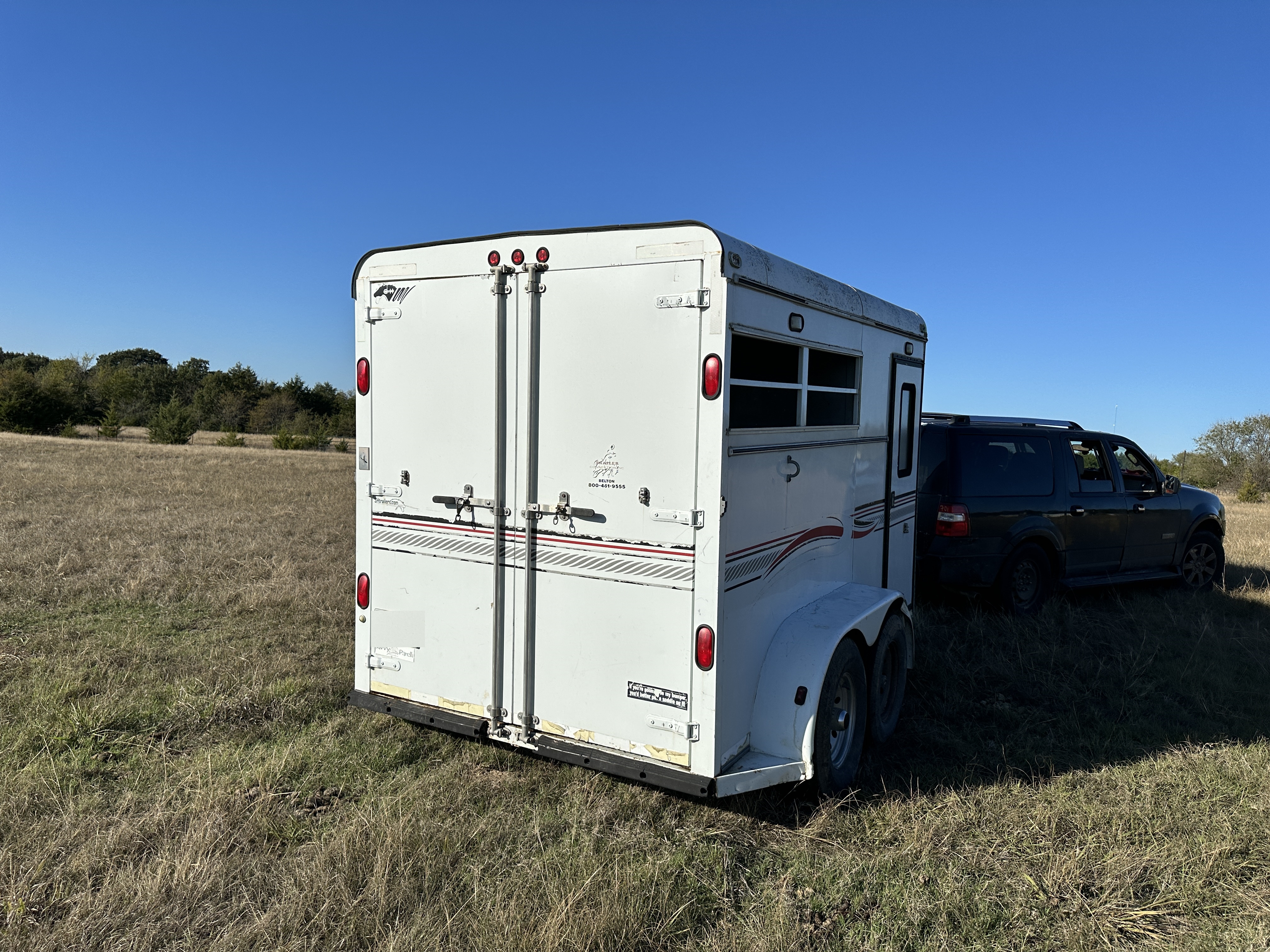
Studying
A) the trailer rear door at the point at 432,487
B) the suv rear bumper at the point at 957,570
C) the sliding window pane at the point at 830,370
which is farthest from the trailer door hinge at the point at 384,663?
the suv rear bumper at the point at 957,570

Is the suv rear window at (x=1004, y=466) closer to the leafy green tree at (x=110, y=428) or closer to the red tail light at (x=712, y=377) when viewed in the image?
the red tail light at (x=712, y=377)

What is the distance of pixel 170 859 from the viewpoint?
11.2 feet

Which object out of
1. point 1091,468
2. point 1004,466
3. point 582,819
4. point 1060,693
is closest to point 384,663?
point 582,819

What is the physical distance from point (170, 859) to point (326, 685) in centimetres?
223

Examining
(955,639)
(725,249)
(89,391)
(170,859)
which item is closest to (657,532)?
(725,249)

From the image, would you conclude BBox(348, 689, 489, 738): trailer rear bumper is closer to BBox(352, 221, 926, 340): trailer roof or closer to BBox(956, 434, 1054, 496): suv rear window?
BBox(352, 221, 926, 340): trailer roof

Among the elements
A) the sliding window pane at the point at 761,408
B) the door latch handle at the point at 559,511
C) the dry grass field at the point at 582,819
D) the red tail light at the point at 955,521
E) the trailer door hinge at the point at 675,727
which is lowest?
the dry grass field at the point at 582,819

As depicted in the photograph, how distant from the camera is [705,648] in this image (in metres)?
3.67

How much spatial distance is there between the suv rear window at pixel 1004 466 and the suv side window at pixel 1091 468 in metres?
0.49

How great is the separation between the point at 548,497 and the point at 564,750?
1205mm

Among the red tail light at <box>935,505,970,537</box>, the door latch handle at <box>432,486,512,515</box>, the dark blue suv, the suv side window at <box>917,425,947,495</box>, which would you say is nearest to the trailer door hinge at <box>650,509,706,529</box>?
the door latch handle at <box>432,486,512,515</box>

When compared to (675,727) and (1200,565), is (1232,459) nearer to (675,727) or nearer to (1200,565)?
(1200,565)

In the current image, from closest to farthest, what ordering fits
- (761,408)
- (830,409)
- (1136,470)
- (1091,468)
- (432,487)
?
1. (761,408)
2. (432,487)
3. (830,409)
4. (1091,468)
5. (1136,470)

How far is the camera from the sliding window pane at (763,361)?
3840mm
